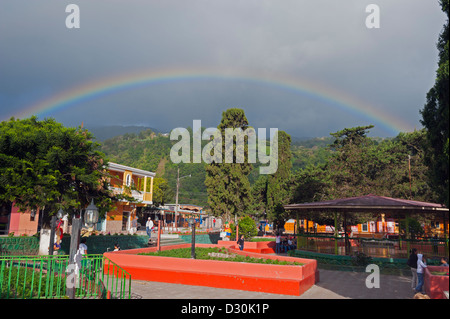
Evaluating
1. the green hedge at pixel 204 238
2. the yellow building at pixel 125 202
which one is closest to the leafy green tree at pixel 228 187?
the green hedge at pixel 204 238

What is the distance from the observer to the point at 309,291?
1130cm

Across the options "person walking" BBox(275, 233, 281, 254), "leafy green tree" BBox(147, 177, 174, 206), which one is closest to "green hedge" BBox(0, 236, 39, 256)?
"person walking" BBox(275, 233, 281, 254)

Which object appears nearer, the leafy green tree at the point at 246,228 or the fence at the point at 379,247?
the fence at the point at 379,247

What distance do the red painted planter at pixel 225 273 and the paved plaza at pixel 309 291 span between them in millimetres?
279

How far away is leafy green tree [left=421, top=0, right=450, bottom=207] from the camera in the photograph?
25.0 feet

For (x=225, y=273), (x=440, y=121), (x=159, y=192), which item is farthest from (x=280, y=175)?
(x=440, y=121)

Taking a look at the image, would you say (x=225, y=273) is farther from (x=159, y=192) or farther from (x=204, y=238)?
(x=159, y=192)

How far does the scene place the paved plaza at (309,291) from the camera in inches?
408

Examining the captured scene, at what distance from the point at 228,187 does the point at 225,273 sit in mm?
24521

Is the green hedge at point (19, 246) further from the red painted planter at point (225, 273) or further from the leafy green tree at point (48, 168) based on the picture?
the red painted planter at point (225, 273)

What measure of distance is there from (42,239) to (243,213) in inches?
903

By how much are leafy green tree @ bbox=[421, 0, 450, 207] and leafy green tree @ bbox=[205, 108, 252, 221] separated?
27646 mm
